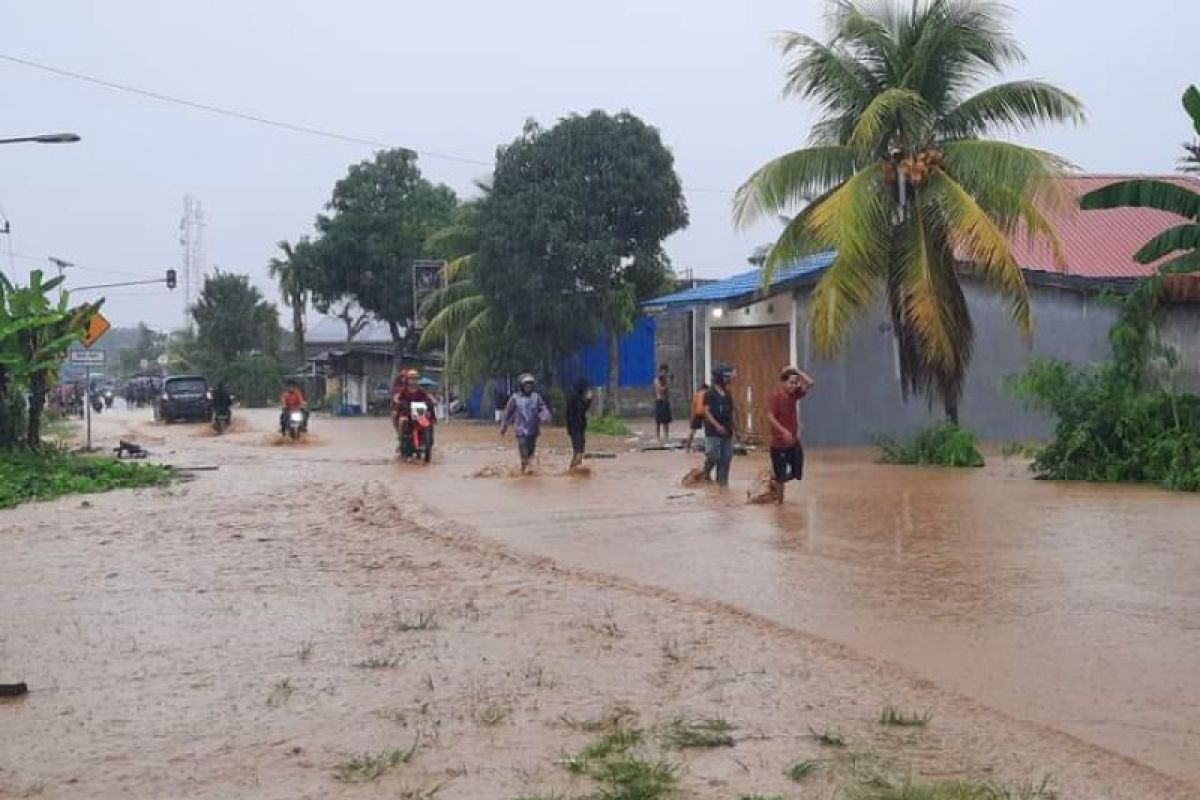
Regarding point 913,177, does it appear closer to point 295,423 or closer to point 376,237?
point 295,423

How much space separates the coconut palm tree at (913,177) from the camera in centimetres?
1941

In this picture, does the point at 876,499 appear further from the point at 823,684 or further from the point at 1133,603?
the point at 823,684

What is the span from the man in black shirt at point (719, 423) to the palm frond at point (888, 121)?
5.00 m

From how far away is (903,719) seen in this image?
6273 mm

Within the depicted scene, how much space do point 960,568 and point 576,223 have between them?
25076 mm

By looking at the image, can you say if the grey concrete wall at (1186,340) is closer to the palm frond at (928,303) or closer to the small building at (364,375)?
the palm frond at (928,303)

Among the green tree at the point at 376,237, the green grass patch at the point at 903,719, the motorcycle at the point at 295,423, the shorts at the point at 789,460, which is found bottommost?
the green grass patch at the point at 903,719

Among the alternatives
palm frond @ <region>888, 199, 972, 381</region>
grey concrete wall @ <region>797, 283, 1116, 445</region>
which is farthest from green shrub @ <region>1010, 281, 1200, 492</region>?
grey concrete wall @ <region>797, 283, 1116, 445</region>

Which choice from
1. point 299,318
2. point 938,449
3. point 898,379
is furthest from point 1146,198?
point 299,318

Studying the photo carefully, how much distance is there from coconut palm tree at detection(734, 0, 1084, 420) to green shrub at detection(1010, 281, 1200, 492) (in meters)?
1.93

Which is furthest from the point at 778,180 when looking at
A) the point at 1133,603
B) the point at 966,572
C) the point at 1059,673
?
the point at 1059,673

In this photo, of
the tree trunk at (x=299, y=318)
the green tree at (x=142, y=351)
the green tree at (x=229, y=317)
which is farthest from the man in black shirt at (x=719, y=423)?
the green tree at (x=142, y=351)

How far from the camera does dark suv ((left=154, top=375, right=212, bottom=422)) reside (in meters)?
46.1

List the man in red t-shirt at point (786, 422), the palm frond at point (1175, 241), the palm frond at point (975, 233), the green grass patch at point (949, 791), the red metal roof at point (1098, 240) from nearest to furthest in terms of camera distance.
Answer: the green grass patch at point (949, 791) → the man in red t-shirt at point (786, 422) → the palm frond at point (1175, 241) → the palm frond at point (975, 233) → the red metal roof at point (1098, 240)
